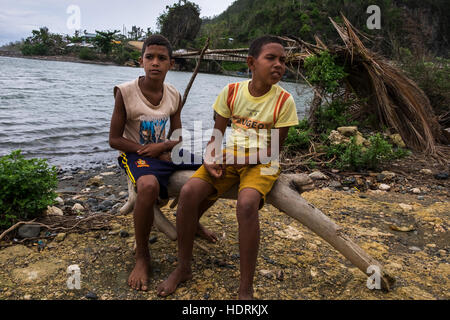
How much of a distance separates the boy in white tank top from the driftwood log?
0.21 meters

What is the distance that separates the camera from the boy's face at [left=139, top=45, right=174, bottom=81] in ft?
7.79

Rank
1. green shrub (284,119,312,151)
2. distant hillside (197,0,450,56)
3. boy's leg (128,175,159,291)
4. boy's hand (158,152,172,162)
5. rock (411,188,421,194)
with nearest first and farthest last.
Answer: boy's leg (128,175,159,291)
boy's hand (158,152,172,162)
rock (411,188,421,194)
green shrub (284,119,312,151)
distant hillside (197,0,450,56)

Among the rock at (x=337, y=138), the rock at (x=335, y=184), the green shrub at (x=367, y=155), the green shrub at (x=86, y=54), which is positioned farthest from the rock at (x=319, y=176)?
the green shrub at (x=86, y=54)

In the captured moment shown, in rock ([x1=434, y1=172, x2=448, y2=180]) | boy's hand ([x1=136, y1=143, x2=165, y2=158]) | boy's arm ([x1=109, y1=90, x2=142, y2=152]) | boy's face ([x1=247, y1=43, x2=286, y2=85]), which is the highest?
boy's face ([x1=247, y1=43, x2=286, y2=85])

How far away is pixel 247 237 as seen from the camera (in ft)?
6.30

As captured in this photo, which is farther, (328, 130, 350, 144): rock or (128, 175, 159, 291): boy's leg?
(328, 130, 350, 144): rock

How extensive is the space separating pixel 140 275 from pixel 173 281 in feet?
0.76

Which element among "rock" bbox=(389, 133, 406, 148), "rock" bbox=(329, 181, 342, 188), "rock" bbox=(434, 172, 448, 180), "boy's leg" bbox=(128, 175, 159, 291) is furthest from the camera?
"rock" bbox=(389, 133, 406, 148)

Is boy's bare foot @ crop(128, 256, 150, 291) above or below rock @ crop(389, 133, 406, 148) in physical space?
below

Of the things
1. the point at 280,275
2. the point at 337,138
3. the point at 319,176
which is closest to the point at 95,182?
the point at 319,176

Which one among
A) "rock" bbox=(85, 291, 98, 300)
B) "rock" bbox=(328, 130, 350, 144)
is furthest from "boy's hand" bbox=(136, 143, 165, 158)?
"rock" bbox=(328, 130, 350, 144)

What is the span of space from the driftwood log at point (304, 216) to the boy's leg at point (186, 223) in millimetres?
301

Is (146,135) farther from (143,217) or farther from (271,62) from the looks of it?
(271,62)
